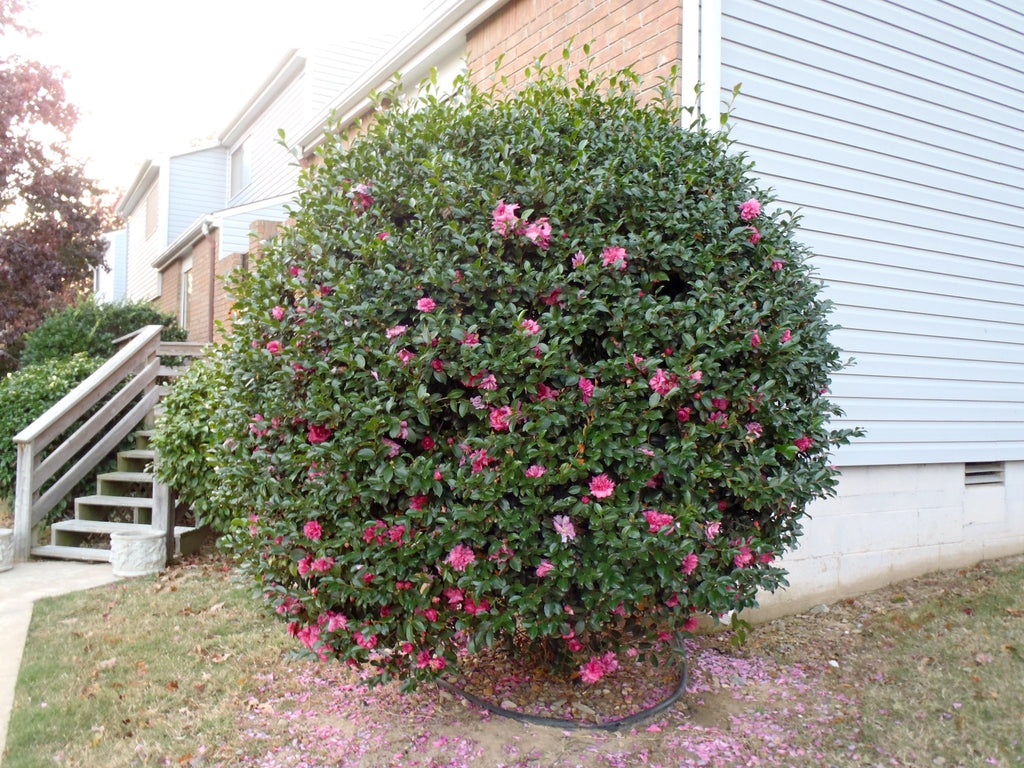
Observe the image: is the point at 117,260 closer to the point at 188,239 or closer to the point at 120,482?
the point at 188,239

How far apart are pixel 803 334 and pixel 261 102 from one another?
45.4 ft

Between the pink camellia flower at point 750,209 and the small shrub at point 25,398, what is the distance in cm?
678

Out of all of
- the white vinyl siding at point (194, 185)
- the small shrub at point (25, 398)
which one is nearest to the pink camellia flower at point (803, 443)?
the small shrub at point (25, 398)

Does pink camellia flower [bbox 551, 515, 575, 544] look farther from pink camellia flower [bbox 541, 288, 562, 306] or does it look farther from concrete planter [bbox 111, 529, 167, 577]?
concrete planter [bbox 111, 529, 167, 577]

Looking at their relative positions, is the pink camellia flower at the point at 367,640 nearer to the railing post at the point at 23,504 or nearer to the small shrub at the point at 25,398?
the railing post at the point at 23,504

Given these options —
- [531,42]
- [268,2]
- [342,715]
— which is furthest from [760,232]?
[268,2]

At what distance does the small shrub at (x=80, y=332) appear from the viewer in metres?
10.6

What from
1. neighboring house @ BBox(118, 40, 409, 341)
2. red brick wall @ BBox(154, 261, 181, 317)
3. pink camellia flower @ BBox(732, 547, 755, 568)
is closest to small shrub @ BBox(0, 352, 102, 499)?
neighboring house @ BBox(118, 40, 409, 341)

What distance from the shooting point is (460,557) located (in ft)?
9.50

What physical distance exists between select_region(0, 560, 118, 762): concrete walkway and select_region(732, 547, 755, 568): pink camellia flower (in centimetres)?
323

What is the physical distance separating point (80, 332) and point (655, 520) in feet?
33.4

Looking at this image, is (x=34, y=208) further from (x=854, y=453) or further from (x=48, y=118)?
(x=854, y=453)

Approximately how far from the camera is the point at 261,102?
14883 millimetres

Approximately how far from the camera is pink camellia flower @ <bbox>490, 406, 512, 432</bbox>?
288 cm
